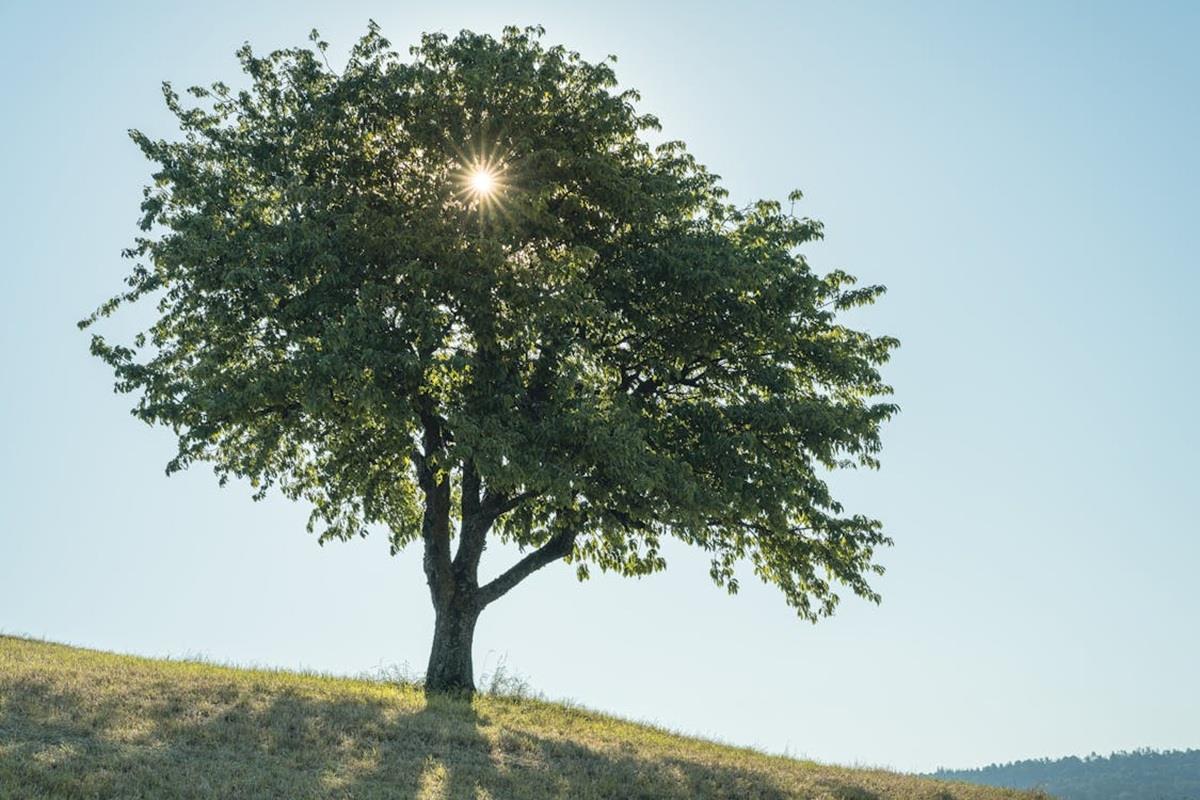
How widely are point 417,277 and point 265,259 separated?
371 cm

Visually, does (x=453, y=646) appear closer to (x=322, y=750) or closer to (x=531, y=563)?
(x=531, y=563)

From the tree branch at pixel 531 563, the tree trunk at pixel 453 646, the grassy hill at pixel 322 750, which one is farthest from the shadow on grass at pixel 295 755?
the tree branch at pixel 531 563

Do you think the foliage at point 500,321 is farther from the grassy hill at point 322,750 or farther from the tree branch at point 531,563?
the grassy hill at point 322,750

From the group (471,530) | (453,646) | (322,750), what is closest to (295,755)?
(322,750)

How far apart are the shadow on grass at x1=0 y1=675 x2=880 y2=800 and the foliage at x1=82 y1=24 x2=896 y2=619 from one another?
5.69m

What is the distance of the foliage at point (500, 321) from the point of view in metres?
24.6

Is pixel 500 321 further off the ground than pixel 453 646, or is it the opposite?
pixel 500 321

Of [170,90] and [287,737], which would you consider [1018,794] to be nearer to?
[287,737]

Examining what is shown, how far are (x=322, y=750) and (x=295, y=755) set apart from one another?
0.62 metres

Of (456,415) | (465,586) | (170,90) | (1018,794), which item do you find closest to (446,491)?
(465,586)

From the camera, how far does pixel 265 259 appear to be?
25297 millimetres

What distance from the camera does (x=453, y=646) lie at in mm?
28297

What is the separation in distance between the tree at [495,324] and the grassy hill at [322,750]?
5153mm

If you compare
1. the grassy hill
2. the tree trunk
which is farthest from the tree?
the grassy hill
